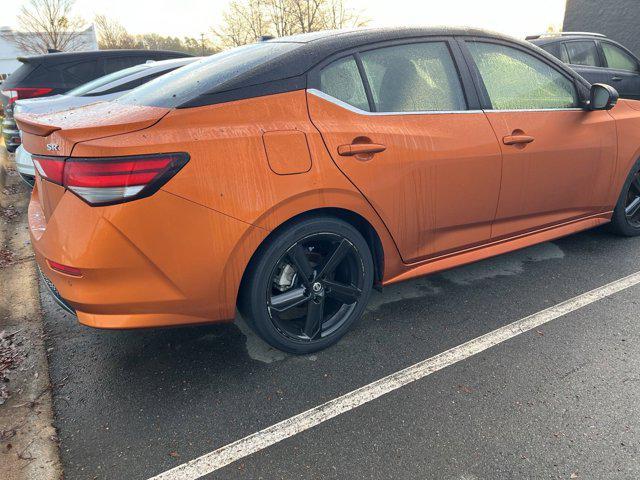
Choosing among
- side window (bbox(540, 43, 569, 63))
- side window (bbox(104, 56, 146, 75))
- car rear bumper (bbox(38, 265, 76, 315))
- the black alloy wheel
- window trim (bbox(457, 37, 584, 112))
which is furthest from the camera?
side window (bbox(540, 43, 569, 63))

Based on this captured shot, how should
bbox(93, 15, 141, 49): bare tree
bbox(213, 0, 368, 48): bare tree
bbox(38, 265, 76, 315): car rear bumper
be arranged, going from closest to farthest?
bbox(38, 265, 76, 315): car rear bumper
bbox(213, 0, 368, 48): bare tree
bbox(93, 15, 141, 49): bare tree

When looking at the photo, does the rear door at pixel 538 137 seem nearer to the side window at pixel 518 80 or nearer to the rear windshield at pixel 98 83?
the side window at pixel 518 80

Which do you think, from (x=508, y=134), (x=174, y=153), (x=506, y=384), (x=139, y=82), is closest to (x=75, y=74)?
(x=139, y=82)

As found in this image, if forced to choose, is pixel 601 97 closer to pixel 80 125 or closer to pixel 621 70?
pixel 80 125

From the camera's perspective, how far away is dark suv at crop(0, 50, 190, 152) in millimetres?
5746

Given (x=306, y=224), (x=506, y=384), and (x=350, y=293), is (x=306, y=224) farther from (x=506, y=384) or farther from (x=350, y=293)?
(x=506, y=384)

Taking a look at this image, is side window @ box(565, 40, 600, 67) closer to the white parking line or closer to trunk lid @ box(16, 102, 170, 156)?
the white parking line

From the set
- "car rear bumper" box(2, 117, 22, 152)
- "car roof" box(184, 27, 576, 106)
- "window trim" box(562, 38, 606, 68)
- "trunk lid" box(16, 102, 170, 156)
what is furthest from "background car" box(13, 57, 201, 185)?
"window trim" box(562, 38, 606, 68)

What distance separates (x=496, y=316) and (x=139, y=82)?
13.3 ft

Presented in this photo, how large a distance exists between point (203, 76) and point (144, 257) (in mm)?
1003

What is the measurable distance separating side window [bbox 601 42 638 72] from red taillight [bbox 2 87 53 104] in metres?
8.58

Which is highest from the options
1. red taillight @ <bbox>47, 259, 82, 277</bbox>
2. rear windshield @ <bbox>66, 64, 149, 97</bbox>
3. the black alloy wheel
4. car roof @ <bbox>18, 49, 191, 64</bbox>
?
car roof @ <bbox>18, 49, 191, 64</bbox>

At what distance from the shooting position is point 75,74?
20.2ft

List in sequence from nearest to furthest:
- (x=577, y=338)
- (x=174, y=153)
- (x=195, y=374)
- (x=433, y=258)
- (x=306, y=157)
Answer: (x=174, y=153) < (x=306, y=157) < (x=195, y=374) < (x=577, y=338) < (x=433, y=258)
